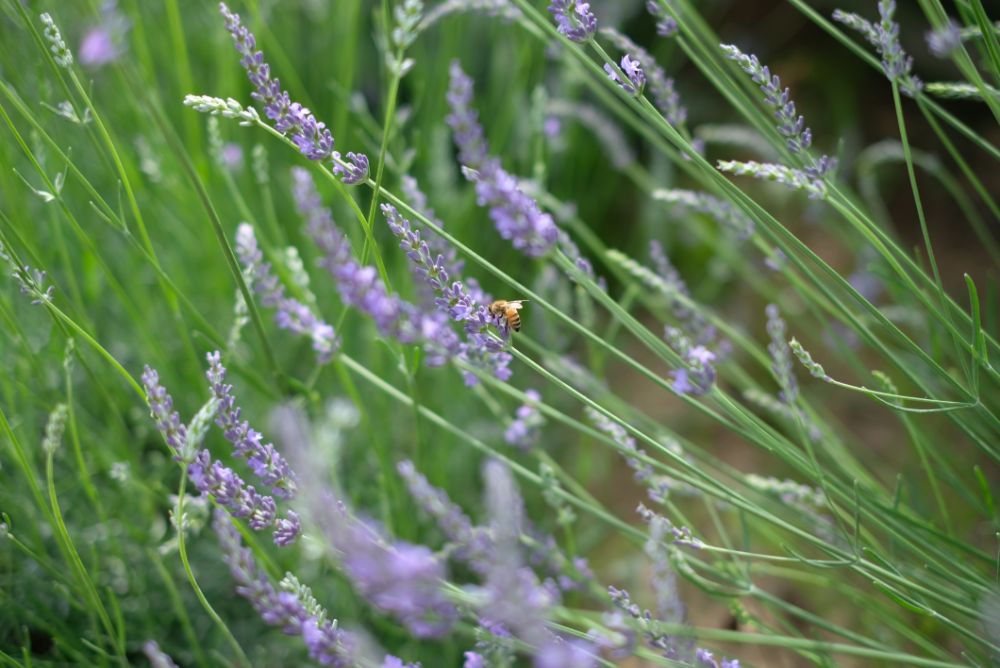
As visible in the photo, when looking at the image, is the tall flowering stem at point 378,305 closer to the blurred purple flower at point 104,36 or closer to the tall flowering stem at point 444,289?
the tall flowering stem at point 444,289

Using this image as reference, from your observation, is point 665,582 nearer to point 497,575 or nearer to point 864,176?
point 497,575

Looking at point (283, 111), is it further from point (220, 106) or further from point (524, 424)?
point (524, 424)

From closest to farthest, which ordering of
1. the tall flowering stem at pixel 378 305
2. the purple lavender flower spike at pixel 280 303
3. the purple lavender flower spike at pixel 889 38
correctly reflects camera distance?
the tall flowering stem at pixel 378 305 < the purple lavender flower spike at pixel 889 38 < the purple lavender flower spike at pixel 280 303

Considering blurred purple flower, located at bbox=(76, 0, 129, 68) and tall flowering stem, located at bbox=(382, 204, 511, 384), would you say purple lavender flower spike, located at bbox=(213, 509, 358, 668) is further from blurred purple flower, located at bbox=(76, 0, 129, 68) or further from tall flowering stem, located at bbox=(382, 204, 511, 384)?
blurred purple flower, located at bbox=(76, 0, 129, 68)

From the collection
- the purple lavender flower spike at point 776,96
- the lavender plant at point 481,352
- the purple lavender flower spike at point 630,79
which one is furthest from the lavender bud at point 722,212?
the purple lavender flower spike at point 630,79

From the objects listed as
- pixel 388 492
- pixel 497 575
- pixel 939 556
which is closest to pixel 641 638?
pixel 497 575

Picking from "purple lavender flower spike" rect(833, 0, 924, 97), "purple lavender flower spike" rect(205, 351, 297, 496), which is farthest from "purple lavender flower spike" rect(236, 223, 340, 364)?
"purple lavender flower spike" rect(833, 0, 924, 97)
